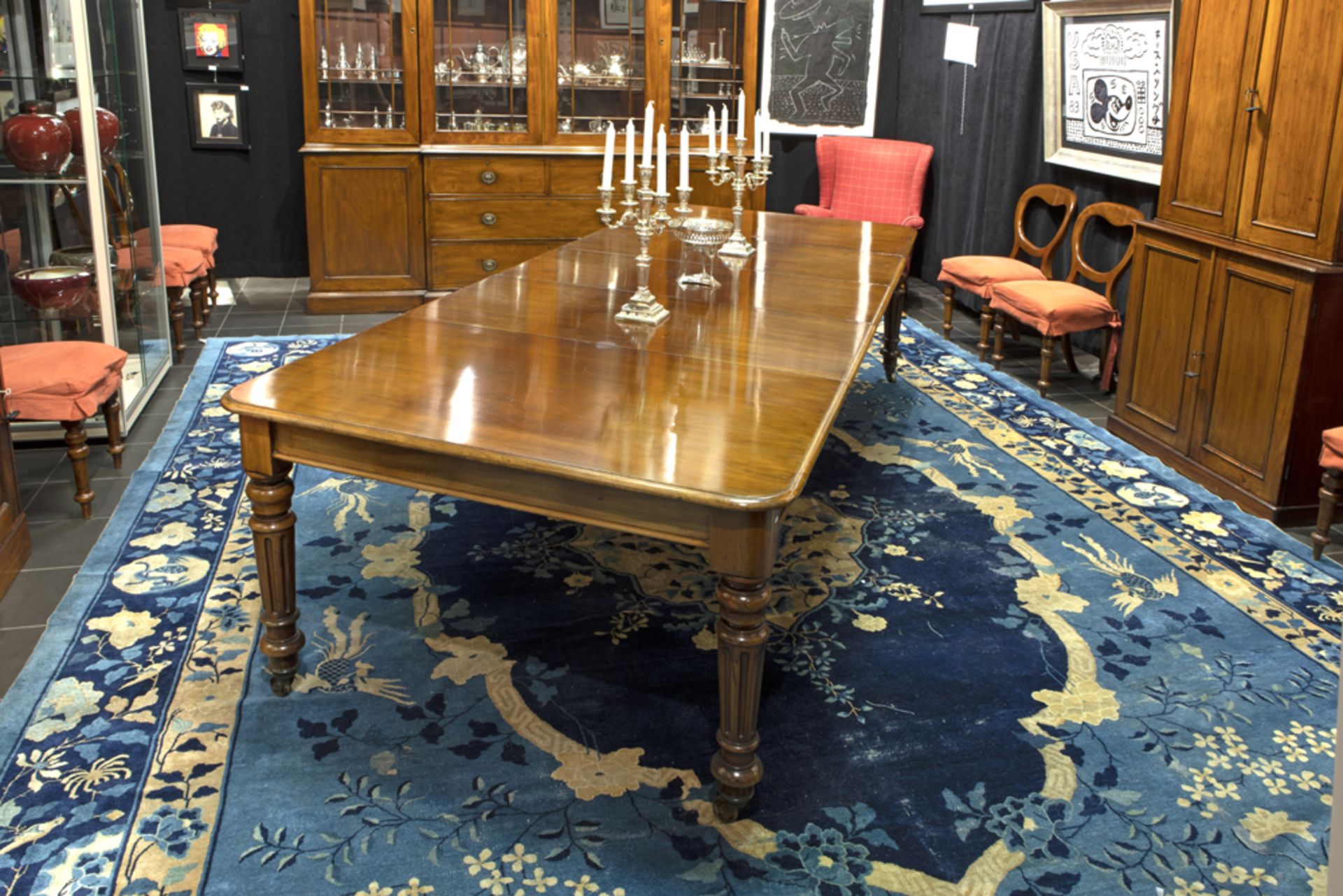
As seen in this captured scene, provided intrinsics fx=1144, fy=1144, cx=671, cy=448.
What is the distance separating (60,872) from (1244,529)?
12.6 ft

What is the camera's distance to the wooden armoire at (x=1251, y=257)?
3941mm

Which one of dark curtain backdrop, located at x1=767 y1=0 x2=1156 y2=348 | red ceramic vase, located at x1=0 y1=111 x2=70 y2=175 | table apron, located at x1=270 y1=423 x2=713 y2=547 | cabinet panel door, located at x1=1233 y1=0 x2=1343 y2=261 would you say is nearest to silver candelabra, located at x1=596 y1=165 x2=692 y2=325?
table apron, located at x1=270 y1=423 x2=713 y2=547

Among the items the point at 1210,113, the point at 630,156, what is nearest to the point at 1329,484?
the point at 1210,113

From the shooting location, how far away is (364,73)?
6.91 meters

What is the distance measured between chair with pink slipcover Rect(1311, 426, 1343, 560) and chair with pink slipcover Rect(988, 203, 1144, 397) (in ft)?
5.93

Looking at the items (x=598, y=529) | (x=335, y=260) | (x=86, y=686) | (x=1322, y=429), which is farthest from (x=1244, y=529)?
(x=335, y=260)

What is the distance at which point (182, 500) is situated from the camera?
4.22 metres

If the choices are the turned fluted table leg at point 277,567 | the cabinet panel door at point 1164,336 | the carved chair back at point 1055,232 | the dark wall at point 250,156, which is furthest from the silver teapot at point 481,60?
the turned fluted table leg at point 277,567

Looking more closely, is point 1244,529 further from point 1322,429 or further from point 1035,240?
point 1035,240

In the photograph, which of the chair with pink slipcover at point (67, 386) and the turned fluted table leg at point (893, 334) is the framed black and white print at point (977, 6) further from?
the chair with pink slipcover at point (67, 386)

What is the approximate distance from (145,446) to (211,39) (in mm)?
3828

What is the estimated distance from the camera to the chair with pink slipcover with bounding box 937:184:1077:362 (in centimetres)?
620

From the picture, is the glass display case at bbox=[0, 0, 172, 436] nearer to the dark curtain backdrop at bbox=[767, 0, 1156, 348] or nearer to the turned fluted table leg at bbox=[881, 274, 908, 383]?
the turned fluted table leg at bbox=[881, 274, 908, 383]

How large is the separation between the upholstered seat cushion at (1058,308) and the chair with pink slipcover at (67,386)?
412cm
